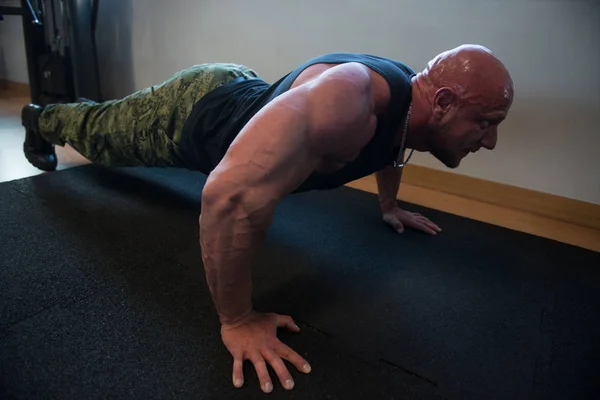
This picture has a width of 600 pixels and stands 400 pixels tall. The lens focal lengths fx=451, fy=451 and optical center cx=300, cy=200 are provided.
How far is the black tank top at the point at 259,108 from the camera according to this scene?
0.84m

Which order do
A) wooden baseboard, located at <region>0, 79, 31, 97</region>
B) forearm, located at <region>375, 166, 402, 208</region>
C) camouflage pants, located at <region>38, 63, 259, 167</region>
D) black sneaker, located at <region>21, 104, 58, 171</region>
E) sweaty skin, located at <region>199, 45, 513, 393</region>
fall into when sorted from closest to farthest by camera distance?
1. sweaty skin, located at <region>199, 45, 513, 393</region>
2. camouflage pants, located at <region>38, 63, 259, 167</region>
3. forearm, located at <region>375, 166, 402, 208</region>
4. black sneaker, located at <region>21, 104, 58, 171</region>
5. wooden baseboard, located at <region>0, 79, 31, 97</region>

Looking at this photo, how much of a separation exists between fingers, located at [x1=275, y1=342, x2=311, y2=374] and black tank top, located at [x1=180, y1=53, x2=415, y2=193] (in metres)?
0.33

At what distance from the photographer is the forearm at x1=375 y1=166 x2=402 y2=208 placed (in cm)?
130

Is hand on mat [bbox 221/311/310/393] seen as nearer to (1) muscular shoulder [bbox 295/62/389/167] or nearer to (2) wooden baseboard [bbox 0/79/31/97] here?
(1) muscular shoulder [bbox 295/62/389/167]

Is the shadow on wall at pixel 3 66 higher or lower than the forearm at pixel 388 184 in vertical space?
lower

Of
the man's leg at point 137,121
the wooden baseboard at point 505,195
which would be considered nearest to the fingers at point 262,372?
the man's leg at point 137,121

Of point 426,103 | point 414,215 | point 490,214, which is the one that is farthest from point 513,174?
point 426,103

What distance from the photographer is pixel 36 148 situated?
1.59 metres

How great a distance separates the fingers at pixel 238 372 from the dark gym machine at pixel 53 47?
1.68 metres

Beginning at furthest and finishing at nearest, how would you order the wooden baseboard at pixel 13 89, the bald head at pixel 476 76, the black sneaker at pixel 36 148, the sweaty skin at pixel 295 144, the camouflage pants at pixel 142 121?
1. the wooden baseboard at pixel 13 89
2. the black sneaker at pixel 36 148
3. the camouflage pants at pixel 142 121
4. the bald head at pixel 476 76
5. the sweaty skin at pixel 295 144

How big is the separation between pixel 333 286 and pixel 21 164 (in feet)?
4.30

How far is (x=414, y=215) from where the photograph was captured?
1372 millimetres

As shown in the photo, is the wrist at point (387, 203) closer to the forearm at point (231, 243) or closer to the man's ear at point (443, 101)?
the man's ear at point (443, 101)

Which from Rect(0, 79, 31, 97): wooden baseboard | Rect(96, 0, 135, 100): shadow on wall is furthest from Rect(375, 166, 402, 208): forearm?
Rect(0, 79, 31, 97): wooden baseboard
